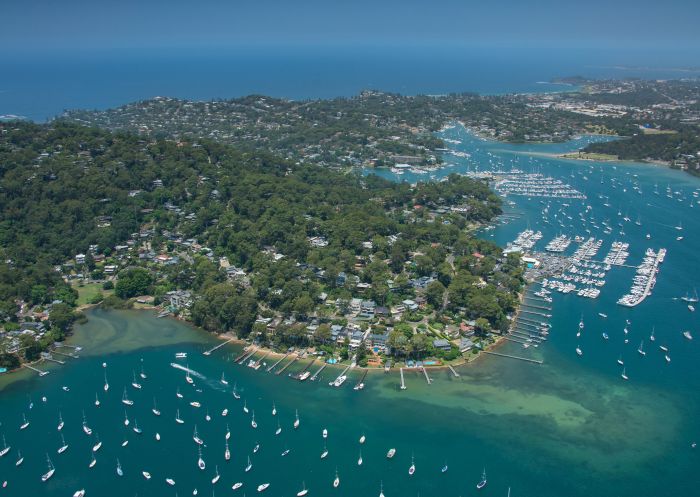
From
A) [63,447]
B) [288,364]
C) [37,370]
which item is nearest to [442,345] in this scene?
[288,364]

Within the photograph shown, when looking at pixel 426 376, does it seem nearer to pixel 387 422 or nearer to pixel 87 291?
pixel 387 422

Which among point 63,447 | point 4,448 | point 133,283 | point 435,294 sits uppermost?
point 435,294

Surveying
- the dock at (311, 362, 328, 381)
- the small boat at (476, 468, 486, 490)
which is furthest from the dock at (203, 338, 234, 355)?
the small boat at (476, 468, 486, 490)

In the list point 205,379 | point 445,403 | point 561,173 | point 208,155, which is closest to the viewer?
point 445,403

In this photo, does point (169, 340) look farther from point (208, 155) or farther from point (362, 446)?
point (208, 155)

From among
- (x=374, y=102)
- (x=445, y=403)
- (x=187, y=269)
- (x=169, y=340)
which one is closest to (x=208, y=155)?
(x=187, y=269)

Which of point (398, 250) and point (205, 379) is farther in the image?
point (398, 250)
